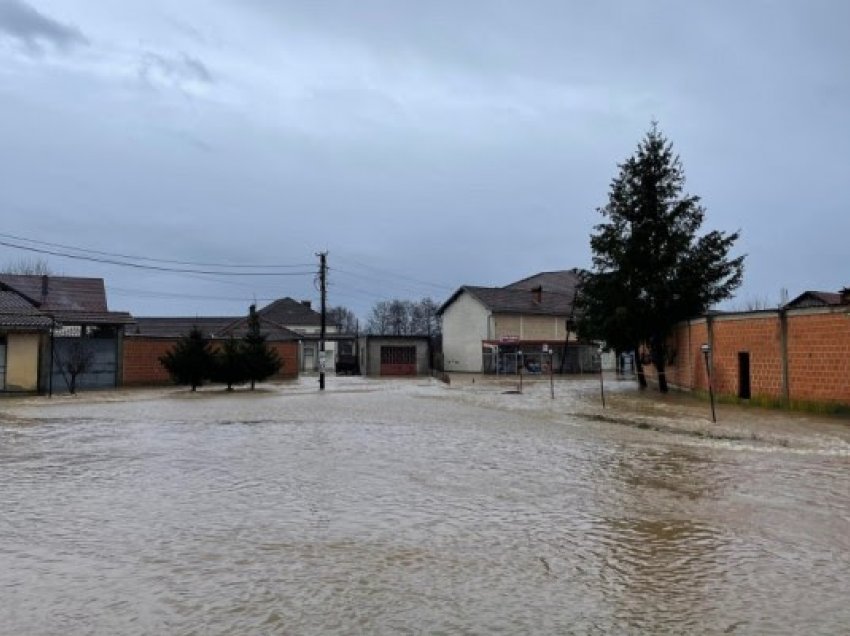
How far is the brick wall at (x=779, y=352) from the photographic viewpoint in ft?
73.7

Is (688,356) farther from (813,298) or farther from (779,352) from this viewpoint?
(813,298)

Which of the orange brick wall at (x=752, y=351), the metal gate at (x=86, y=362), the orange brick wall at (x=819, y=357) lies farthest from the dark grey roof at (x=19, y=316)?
the orange brick wall at (x=819, y=357)

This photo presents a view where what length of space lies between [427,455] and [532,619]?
850 centimetres

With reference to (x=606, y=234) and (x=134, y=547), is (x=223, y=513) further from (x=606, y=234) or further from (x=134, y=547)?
(x=606, y=234)

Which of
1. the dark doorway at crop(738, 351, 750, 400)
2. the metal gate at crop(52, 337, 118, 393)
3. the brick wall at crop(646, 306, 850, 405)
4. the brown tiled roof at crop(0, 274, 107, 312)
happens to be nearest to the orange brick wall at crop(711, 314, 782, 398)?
the brick wall at crop(646, 306, 850, 405)

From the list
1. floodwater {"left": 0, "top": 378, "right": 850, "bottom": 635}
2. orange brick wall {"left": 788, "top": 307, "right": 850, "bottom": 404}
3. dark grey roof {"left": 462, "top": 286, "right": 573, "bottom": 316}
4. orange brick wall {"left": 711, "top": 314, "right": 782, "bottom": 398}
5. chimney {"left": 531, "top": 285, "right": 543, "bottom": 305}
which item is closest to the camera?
floodwater {"left": 0, "top": 378, "right": 850, "bottom": 635}

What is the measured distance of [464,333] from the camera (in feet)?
214

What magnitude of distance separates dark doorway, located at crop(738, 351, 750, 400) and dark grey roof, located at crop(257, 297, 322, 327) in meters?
70.8

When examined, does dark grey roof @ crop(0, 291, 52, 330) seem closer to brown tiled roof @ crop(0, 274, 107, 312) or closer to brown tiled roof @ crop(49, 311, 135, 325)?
brown tiled roof @ crop(49, 311, 135, 325)

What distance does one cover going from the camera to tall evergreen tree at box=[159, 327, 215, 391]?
37.8m

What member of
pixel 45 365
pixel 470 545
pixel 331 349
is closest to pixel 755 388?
pixel 470 545

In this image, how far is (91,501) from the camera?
9367 mm

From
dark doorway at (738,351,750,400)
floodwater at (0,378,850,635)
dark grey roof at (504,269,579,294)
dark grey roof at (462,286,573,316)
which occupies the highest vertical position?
dark grey roof at (504,269,579,294)

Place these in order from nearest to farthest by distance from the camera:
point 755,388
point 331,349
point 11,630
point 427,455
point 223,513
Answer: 1. point 11,630
2. point 223,513
3. point 427,455
4. point 755,388
5. point 331,349
